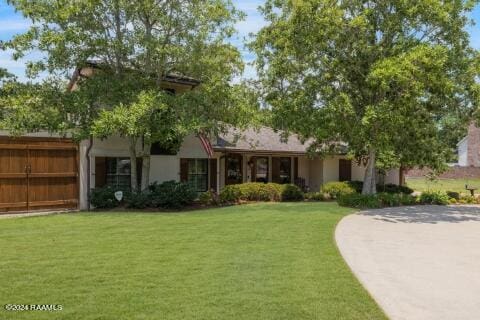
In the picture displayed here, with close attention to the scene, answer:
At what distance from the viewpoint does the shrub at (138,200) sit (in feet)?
57.2

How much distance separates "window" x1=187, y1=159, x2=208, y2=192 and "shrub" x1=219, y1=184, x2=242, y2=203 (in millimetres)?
2021

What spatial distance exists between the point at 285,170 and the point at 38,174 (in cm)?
1455

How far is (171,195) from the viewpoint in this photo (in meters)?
17.8

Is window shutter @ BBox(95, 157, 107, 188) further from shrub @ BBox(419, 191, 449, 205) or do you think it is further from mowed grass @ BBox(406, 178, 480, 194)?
mowed grass @ BBox(406, 178, 480, 194)

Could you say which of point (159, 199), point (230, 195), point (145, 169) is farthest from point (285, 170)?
point (159, 199)

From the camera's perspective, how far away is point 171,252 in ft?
29.5

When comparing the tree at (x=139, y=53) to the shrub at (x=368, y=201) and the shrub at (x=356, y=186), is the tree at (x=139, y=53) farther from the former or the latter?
the shrub at (x=356, y=186)

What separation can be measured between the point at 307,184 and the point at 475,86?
40.3ft

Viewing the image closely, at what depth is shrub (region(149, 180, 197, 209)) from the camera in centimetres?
1769

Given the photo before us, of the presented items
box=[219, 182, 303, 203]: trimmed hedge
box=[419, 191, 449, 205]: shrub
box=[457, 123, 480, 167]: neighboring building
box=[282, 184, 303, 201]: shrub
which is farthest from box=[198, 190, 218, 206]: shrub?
box=[457, 123, 480, 167]: neighboring building

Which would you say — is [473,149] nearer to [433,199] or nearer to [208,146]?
[433,199]

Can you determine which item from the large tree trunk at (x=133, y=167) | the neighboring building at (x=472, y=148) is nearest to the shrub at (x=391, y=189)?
the large tree trunk at (x=133, y=167)

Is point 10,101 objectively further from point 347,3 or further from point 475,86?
point 475,86

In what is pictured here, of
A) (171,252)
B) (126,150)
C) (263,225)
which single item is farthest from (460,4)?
(171,252)
